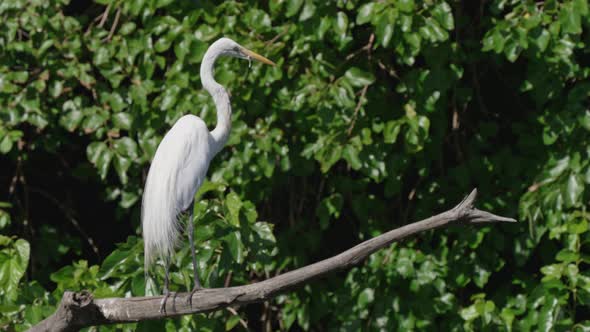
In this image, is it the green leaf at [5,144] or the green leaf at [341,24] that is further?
the green leaf at [5,144]

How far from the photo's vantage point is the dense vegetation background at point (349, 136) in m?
2.98

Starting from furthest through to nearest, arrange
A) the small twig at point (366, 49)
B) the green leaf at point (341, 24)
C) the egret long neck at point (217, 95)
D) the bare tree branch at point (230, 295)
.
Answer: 1. the small twig at point (366, 49)
2. the green leaf at point (341, 24)
3. the egret long neck at point (217, 95)
4. the bare tree branch at point (230, 295)

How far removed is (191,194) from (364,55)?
95 cm

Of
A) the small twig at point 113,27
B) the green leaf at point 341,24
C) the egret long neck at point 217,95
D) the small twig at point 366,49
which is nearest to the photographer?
the egret long neck at point 217,95

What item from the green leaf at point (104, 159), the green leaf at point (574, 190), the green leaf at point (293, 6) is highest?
the green leaf at point (293, 6)

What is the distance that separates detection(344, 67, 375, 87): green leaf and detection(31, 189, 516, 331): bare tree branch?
1016 millimetres

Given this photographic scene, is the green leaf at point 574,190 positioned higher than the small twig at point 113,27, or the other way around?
the small twig at point 113,27

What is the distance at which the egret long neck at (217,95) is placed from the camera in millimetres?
2721

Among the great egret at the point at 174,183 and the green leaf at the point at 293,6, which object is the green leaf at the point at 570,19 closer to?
the green leaf at the point at 293,6

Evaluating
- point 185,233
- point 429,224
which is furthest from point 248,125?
point 429,224

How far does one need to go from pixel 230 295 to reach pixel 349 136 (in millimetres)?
1053

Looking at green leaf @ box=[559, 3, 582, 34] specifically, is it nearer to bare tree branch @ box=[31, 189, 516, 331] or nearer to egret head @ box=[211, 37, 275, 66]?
egret head @ box=[211, 37, 275, 66]

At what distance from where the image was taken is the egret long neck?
272 cm

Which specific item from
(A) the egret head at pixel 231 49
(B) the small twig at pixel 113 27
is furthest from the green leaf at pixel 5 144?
(A) the egret head at pixel 231 49
